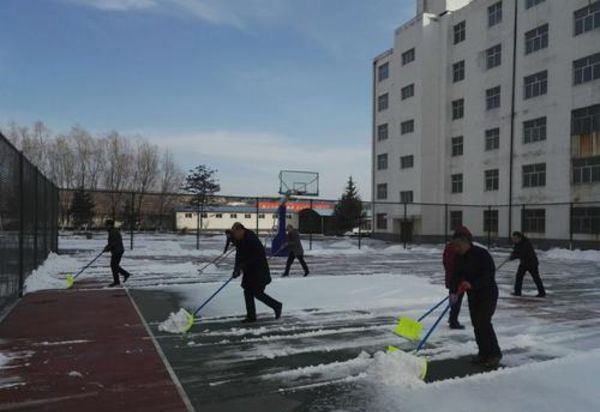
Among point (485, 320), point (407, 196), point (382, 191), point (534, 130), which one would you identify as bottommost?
point (485, 320)

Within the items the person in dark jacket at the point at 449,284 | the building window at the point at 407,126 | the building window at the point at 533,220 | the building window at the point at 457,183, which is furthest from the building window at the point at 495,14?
the person in dark jacket at the point at 449,284

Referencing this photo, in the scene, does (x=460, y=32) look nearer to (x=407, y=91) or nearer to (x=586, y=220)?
(x=407, y=91)

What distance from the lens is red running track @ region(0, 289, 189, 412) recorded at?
525cm

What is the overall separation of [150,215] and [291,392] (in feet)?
188

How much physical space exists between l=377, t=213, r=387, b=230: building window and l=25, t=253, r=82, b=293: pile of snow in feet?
122

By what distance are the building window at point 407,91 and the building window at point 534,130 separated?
1273 centimetres

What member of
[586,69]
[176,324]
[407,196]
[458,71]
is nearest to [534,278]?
[176,324]

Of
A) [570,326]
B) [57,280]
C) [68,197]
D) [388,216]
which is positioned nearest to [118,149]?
[68,197]

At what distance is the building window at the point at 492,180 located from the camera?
4294cm

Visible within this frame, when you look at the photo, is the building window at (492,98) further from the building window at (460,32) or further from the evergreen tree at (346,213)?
the evergreen tree at (346,213)

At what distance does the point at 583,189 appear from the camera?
35.5 meters

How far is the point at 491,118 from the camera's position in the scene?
143 ft

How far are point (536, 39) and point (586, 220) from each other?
43.9 ft

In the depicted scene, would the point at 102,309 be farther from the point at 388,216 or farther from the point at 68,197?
the point at 68,197
